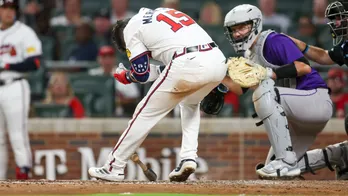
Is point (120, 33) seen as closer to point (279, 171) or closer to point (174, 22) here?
point (174, 22)

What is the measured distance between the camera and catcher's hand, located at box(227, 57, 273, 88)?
8258 mm

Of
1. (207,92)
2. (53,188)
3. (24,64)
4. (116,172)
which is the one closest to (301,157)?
(207,92)

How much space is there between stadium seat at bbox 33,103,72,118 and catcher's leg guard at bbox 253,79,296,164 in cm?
401

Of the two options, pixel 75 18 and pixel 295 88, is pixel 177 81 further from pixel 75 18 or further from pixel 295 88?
pixel 75 18

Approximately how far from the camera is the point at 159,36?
26.0 ft

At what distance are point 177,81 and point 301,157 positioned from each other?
174 centimetres

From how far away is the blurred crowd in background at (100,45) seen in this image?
465 inches

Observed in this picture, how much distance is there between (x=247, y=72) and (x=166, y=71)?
789 mm

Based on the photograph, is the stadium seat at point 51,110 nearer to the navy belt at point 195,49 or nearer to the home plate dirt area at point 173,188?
the home plate dirt area at point 173,188

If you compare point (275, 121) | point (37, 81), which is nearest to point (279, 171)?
point (275, 121)

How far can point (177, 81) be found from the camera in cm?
789

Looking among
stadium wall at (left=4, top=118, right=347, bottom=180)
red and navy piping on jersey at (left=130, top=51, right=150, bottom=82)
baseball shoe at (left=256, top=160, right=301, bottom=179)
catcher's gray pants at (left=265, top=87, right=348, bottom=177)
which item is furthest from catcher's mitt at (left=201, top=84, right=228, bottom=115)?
stadium wall at (left=4, top=118, right=347, bottom=180)

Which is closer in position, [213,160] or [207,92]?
[207,92]

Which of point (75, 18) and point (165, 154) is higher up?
point (75, 18)
